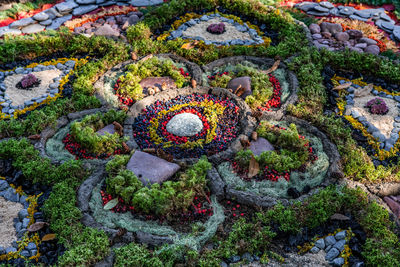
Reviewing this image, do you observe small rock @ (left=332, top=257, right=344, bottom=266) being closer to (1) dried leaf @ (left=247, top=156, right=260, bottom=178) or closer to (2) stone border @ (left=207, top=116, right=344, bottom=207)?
(2) stone border @ (left=207, top=116, right=344, bottom=207)

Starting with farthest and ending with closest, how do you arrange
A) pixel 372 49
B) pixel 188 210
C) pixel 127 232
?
1. pixel 372 49
2. pixel 188 210
3. pixel 127 232

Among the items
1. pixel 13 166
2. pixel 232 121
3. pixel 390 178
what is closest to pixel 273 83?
pixel 232 121

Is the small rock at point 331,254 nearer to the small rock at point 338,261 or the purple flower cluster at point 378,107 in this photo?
the small rock at point 338,261

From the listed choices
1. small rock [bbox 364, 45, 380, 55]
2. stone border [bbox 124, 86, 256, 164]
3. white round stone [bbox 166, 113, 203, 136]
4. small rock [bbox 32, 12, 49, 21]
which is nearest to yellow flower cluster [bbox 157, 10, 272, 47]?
stone border [bbox 124, 86, 256, 164]

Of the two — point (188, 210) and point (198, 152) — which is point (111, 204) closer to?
point (188, 210)

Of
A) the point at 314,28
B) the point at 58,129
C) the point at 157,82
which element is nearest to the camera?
the point at 58,129

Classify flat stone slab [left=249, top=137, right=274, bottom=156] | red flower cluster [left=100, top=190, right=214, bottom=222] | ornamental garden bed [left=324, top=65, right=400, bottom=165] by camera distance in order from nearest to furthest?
red flower cluster [left=100, top=190, right=214, bottom=222] < flat stone slab [left=249, top=137, right=274, bottom=156] < ornamental garden bed [left=324, top=65, right=400, bottom=165]

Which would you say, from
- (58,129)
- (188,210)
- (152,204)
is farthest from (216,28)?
(152,204)
